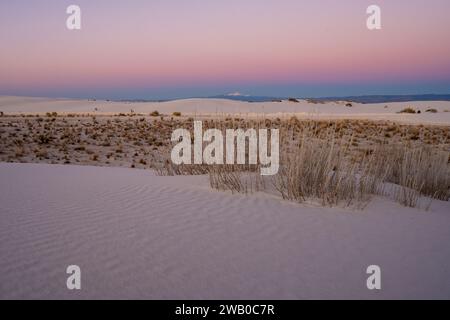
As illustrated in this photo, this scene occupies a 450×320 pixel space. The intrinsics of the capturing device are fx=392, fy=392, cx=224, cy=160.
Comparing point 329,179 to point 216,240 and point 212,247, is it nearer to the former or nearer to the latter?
point 216,240

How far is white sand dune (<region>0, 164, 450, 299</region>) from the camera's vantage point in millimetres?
2541

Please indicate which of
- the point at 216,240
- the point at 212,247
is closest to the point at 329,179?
the point at 216,240

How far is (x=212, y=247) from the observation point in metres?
3.21

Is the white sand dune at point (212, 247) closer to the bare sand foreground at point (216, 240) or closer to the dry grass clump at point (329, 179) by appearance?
the bare sand foreground at point (216, 240)

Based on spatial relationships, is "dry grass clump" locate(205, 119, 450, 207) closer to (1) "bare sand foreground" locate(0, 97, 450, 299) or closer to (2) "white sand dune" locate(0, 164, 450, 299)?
(1) "bare sand foreground" locate(0, 97, 450, 299)

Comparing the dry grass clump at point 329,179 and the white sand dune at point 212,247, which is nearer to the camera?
the white sand dune at point 212,247

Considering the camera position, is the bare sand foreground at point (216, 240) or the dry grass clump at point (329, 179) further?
the dry grass clump at point (329, 179)

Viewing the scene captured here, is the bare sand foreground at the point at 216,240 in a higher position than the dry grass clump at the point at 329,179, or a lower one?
lower

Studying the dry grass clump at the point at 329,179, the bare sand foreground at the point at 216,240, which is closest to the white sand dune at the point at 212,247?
the bare sand foreground at the point at 216,240

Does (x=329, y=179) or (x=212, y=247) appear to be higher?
(x=329, y=179)

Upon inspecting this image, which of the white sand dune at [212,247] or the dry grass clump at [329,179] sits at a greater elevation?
the dry grass clump at [329,179]

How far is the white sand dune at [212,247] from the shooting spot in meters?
2.54

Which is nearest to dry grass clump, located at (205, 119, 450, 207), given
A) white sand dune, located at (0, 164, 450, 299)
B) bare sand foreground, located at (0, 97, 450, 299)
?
bare sand foreground, located at (0, 97, 450, 299)
